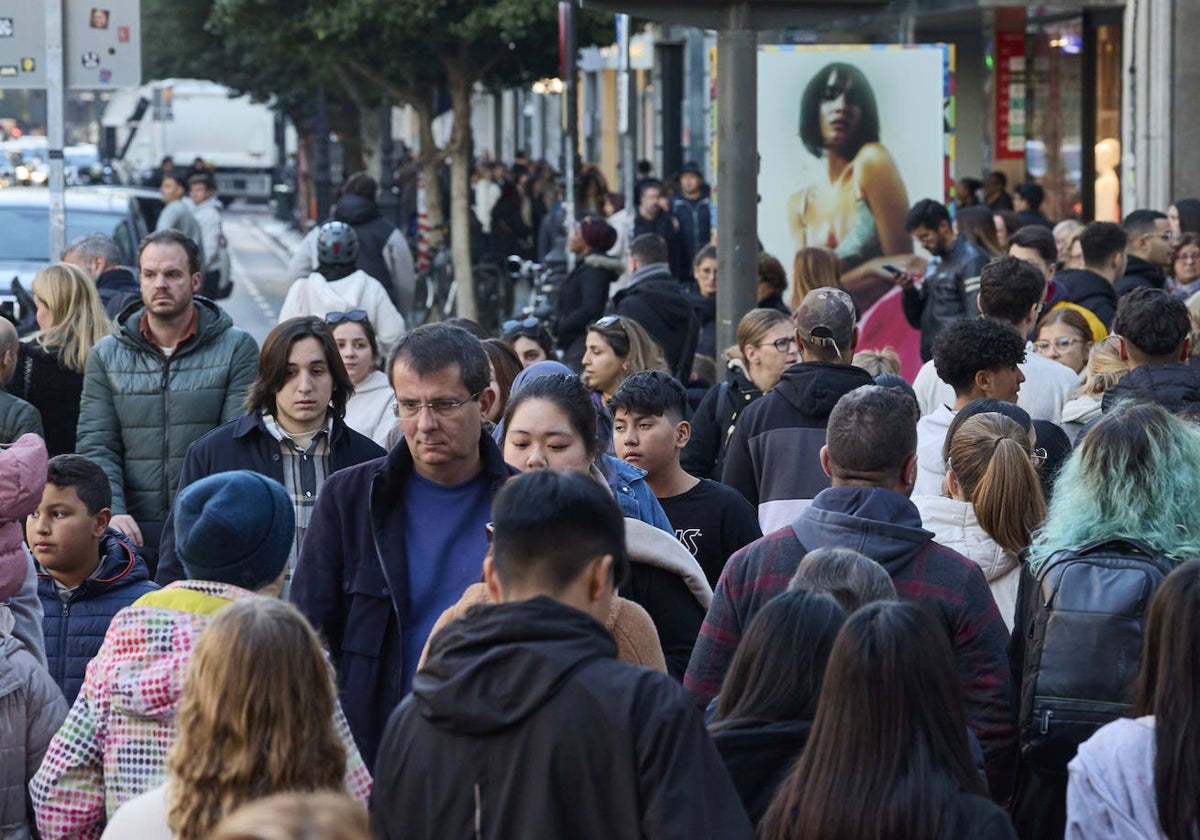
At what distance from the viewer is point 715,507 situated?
5766mm

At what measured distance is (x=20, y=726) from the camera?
464cm

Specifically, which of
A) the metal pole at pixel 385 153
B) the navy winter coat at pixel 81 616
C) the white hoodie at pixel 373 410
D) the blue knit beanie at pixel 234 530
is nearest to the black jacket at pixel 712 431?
the white hoodie at pixel 373 410

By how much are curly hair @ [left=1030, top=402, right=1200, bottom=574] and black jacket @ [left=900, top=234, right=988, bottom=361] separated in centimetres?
638

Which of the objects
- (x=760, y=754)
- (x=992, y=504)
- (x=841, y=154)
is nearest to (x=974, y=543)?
(x=992, y=504)

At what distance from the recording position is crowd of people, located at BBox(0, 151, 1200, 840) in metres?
3.22

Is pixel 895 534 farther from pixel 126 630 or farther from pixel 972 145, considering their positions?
pixel 972 145

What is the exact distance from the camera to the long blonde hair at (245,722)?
326 centimetres

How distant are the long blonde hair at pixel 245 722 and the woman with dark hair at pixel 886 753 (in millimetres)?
818

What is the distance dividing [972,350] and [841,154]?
23.3 ft

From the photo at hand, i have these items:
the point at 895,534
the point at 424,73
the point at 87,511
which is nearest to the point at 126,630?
the point at 895,534

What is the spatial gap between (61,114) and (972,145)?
17.2 meters

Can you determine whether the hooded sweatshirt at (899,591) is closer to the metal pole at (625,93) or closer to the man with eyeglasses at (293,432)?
the man with eyeglasses at (293,432)

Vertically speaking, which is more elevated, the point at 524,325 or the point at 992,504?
the point at 524,325

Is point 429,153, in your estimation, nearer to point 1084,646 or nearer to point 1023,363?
point 1023,363
